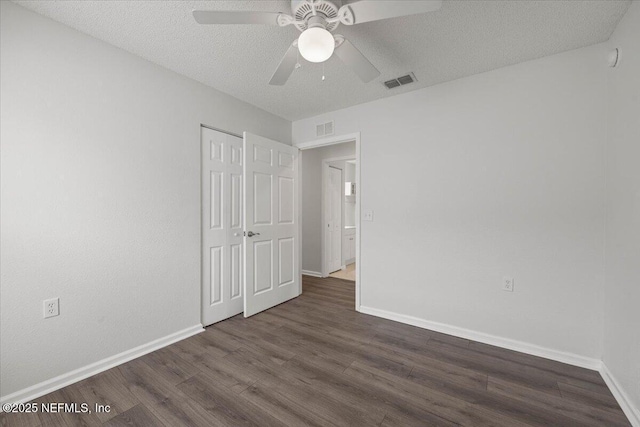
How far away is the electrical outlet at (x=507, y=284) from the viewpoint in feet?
7.63

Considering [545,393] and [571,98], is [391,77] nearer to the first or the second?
[571,98]

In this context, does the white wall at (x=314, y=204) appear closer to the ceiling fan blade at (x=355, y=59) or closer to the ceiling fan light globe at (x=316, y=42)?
the ceiling fan blade at (x=355, y=59)

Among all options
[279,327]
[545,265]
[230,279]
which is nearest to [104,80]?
[230,279]

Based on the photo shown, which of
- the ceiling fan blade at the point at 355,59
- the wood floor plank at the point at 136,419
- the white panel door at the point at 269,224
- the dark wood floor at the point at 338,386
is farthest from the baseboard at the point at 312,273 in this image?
the ceiling fan blade at the point at 355,59

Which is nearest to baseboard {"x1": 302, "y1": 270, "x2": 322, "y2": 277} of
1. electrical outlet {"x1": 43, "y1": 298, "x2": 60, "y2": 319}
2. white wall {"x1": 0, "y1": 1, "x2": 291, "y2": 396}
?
white wall {"x1": 0, "y1": 1, "x2": 291, "y2": 396}

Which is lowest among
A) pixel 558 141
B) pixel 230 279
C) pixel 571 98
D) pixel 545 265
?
pixel 230 279

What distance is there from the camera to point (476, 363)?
2.10 metres

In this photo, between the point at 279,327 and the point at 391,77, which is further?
the point at 279,327

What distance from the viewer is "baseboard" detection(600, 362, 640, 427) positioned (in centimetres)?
149

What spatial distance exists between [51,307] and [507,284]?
11.5 ft

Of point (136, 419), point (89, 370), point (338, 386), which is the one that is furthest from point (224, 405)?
point (89, 370)

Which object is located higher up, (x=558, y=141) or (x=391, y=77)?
(x=391, y=77)

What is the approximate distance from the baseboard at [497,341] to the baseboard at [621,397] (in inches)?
4.5

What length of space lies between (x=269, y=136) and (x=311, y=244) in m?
2.22
